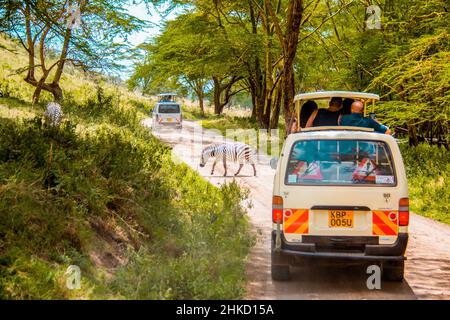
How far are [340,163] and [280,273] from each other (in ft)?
5.45

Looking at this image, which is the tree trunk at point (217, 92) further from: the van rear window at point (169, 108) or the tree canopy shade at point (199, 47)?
the van rear window at point (169, 108)

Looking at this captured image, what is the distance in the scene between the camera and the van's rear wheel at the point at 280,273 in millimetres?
7434

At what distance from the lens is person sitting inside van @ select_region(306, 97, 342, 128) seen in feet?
32.0

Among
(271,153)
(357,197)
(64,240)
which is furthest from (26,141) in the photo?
(271,153)

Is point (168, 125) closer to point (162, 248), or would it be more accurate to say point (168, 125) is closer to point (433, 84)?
point (433, 84)

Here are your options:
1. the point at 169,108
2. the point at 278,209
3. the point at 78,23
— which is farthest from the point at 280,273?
the point at 169,108

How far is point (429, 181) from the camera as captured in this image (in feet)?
52.9

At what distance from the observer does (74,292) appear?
555cm

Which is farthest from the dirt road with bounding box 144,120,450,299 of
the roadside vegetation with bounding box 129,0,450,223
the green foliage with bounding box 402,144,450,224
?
the roadside vegetation with bounding box 129,0,450,223

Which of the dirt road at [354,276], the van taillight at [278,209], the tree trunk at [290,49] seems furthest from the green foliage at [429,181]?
the van taillight at [278,209]

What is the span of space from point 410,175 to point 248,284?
466 inches

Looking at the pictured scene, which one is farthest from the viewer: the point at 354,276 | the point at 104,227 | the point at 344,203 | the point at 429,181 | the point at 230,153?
the point at 230,153

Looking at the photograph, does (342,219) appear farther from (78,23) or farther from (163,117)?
(163,117)

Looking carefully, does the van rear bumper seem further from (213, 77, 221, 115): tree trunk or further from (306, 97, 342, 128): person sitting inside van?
(213, 77, 221, 115): tree trunk
